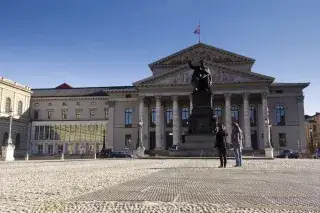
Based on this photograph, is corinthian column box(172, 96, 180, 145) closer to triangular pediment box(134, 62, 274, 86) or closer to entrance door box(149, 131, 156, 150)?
triangular pediment box(134, 62, 274, 86)

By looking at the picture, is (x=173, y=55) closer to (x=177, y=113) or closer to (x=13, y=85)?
(x=177, y=113)

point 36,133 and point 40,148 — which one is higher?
point 36,133

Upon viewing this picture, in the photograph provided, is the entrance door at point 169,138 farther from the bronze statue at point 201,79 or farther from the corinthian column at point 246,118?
the bronze statue at point 201,79

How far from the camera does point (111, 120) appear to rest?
68.9m

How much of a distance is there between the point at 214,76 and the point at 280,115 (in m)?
16.3

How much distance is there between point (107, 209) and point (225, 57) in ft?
202

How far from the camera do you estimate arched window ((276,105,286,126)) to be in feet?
207

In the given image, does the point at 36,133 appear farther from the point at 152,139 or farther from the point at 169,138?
the point at 169,138

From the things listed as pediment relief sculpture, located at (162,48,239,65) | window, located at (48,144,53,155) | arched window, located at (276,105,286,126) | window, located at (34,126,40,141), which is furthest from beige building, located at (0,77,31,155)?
arched window, located at (276,105,286,126)

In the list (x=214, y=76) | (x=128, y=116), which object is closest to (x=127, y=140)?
(x=128, y=116)

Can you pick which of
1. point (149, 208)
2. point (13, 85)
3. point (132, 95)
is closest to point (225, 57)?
point (132, 95)

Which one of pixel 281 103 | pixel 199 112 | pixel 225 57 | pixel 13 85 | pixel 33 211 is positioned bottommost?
pixel 33 211

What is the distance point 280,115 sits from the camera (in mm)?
63500

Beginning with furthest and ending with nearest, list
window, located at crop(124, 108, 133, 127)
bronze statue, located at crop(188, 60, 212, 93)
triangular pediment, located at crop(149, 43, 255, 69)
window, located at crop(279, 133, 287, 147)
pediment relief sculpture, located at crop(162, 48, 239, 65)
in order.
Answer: window, located at crop(124, 108, 133, 127) < pediment relief sculpture, located at crop(162, 48, 239, 65) < triangular pediment, located at crop(149, 43, 255, 69) < window, located at crop(279, 133, 287, 147) < bronze statue, located at crop(188, 60, 212, 93)
